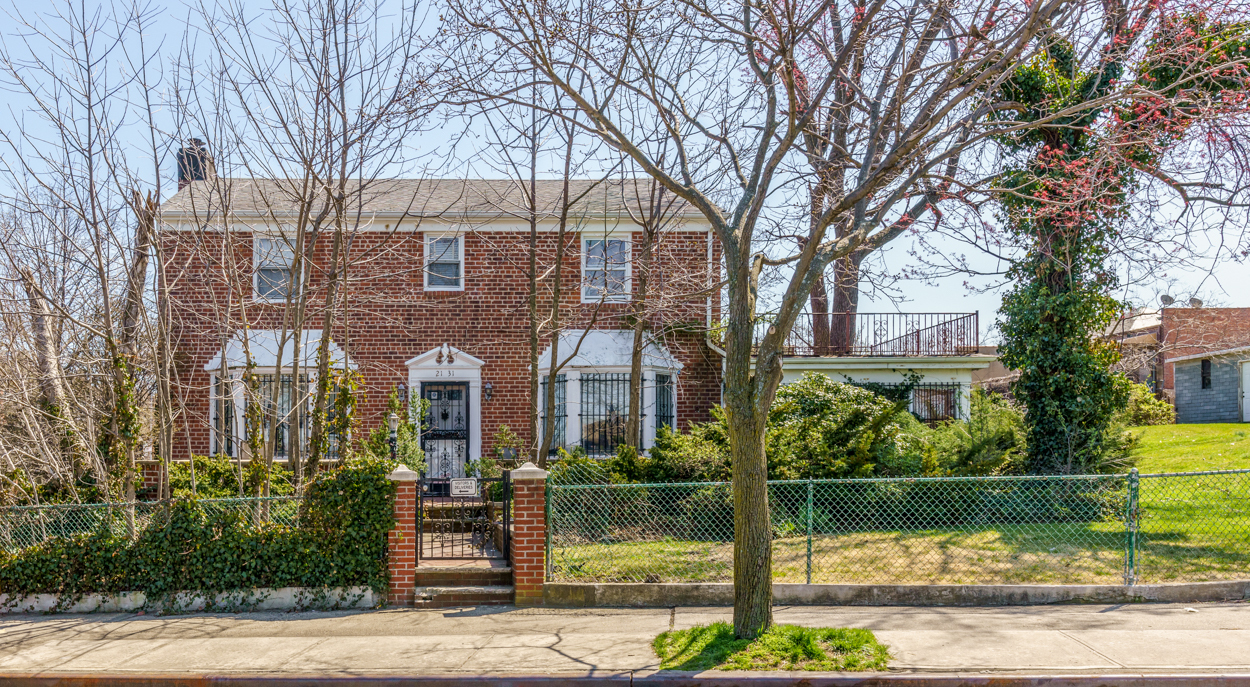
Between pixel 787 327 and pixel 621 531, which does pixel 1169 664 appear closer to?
pixel 787 327

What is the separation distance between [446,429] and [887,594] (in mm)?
9687

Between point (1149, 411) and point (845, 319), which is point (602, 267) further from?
point (1149, 411)

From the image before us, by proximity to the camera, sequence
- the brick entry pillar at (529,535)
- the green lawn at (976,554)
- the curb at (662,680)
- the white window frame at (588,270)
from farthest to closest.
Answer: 1. the white window frame at (588,270)
2. the green lawn at (976,554)
3. the brick entry pillar at (529,535)
4. the curb at (662,680)

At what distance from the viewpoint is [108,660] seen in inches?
281

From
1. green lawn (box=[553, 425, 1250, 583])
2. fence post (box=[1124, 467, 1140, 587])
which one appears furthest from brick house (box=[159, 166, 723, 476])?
fence post (box=[1124, 467, 1140, 587])

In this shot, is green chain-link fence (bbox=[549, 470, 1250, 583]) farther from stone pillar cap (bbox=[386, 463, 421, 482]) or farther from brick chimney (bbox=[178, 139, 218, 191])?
brick chimney (bbox=[178, 139, 218, 191])

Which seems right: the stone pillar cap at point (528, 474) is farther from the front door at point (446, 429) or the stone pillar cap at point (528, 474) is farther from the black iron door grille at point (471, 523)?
the front door at point (446, 429)

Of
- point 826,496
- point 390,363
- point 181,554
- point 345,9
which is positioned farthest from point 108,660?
point 390,363

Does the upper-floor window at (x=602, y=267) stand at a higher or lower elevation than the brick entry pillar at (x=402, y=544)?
higher

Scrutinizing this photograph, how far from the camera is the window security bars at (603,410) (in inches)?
631

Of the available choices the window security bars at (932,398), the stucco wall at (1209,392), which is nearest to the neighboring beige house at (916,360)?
the window security bars at (932,398)

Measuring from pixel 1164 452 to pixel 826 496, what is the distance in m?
10.7

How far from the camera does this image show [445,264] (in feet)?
54.1

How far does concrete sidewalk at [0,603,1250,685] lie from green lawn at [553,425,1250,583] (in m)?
0.70
